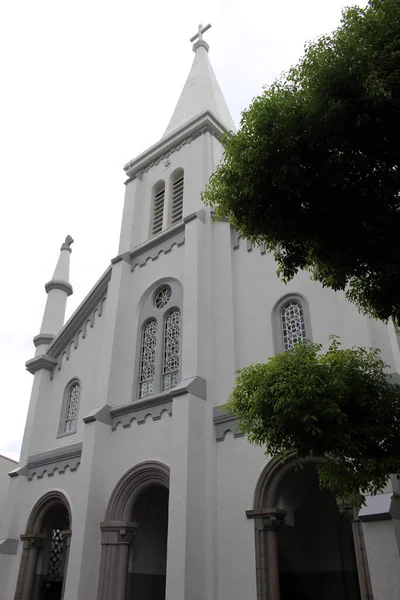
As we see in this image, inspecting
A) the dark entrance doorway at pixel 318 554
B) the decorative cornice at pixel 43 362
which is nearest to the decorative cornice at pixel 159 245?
the decorative cornice at pixel 43 362

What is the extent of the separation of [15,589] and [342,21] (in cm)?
1462

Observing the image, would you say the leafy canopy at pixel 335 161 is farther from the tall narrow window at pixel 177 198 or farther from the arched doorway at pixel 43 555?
the arched doorway at pixel 43 555

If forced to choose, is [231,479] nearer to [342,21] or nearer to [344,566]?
[344,566]

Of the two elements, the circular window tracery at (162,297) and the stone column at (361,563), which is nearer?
the stone column at (361,563)

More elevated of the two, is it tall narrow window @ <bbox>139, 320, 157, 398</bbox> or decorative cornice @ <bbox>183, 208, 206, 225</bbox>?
decorative cornice @ <bbox>183, 208, 206, 225</bbox>

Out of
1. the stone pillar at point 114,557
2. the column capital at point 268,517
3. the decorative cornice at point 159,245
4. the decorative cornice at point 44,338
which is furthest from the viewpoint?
the decorative cornice at point 44,338

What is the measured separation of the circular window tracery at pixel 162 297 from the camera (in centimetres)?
1420

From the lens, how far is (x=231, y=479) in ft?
34.4

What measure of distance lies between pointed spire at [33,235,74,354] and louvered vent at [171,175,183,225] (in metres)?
4.88

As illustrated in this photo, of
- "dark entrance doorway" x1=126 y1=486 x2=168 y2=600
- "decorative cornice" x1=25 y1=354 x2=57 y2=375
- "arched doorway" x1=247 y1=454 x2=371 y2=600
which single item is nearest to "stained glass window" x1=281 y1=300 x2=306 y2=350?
"arched doorway" x1=247 y1=454 x2=371 y2=600

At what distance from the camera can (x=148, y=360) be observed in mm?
13656

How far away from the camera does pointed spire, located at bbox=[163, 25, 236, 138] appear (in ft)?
60.2

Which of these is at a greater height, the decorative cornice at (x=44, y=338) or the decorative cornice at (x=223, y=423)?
the decorative cornice at (x=44, y=338)

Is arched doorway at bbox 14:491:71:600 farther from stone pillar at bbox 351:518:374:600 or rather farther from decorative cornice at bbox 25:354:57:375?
stone pillar at bbox 351:518:374:600
